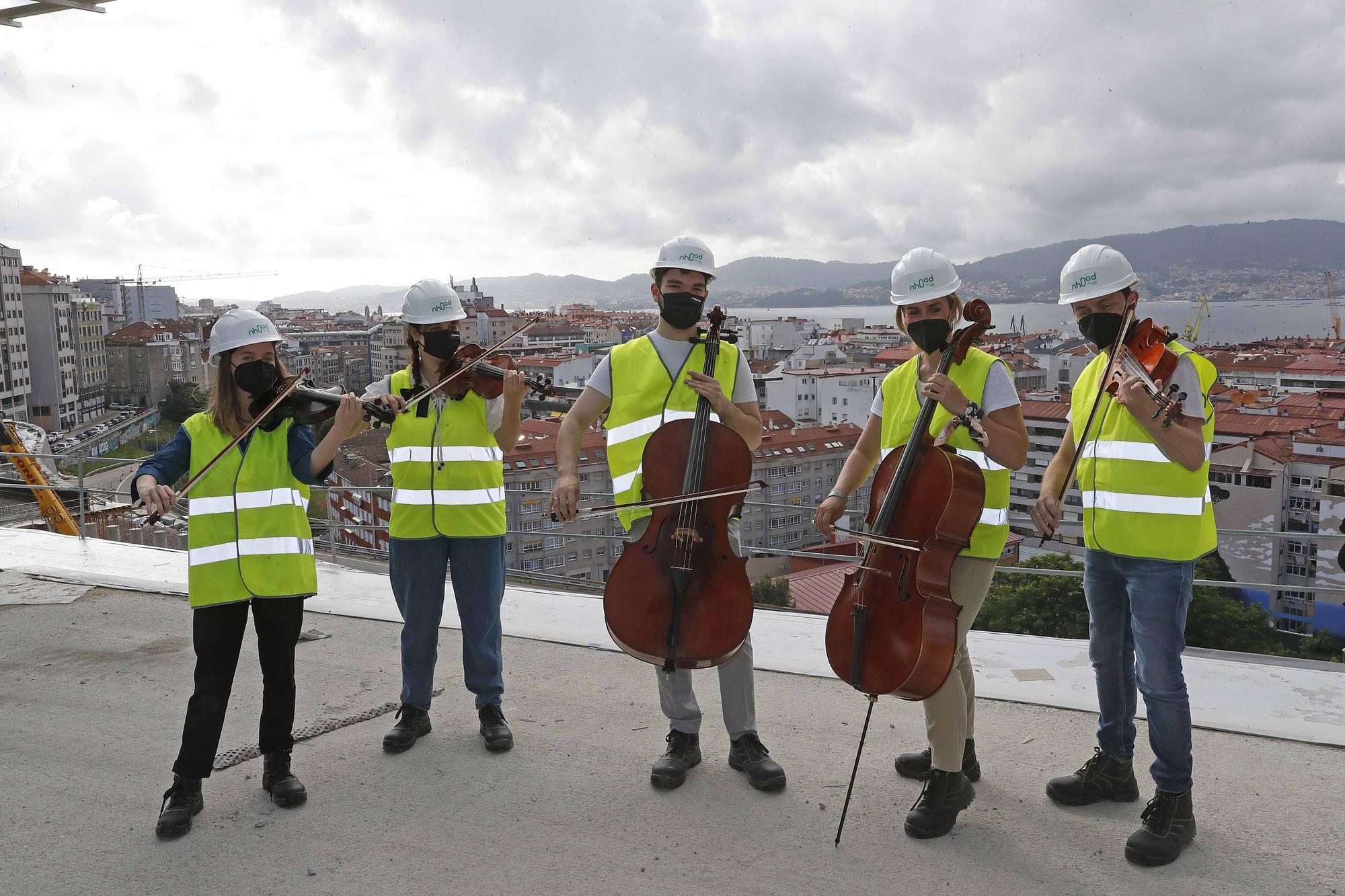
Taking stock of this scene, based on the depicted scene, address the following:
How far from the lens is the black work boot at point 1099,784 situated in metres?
2.71

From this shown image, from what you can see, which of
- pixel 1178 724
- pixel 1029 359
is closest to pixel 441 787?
pixel 1178 724

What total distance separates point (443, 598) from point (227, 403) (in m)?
0.98

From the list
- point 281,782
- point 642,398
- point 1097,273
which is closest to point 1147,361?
point 1097,273

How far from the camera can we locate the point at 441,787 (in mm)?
2910

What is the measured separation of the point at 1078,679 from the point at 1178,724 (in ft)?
4.09

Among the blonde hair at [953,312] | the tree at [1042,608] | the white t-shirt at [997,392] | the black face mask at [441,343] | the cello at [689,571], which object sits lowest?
the tree at [1042,608]

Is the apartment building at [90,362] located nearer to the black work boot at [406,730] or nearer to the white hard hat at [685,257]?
the black work boot at [406,730]

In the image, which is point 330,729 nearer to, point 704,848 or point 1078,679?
point 704,848

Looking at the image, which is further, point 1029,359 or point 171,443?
point 1029,359

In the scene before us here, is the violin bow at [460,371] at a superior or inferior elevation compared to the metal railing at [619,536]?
superior

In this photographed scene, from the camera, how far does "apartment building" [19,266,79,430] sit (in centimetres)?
5766

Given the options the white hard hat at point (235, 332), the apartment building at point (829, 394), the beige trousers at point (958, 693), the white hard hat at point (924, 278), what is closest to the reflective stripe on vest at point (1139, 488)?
the beige trousers at point (958, 693)

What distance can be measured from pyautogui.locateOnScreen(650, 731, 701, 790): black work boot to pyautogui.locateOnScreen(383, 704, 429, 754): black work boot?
85cm

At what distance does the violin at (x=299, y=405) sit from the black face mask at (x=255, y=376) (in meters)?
0.02
